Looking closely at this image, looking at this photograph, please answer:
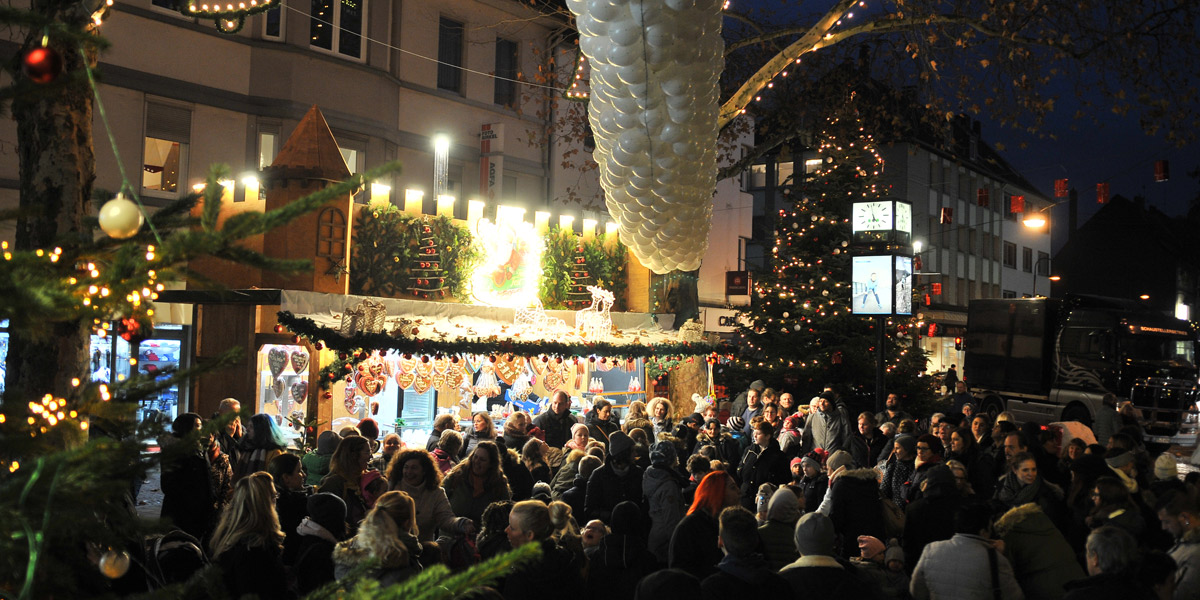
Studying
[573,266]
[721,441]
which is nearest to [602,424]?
[721,441]

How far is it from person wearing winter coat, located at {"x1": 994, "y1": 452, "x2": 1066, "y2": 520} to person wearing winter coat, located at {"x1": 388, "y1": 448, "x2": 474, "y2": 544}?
406cm

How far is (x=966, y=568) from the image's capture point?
4.76 m

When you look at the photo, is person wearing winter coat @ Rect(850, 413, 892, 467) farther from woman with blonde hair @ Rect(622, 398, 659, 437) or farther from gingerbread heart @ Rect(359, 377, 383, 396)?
gingerbread heart @ Rect(359, 377, 383, 396)

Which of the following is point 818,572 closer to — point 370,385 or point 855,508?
point 855,508

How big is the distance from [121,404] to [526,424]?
303 inches

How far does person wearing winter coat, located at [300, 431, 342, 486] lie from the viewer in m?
7.62

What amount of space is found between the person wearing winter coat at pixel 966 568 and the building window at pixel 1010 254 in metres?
49.0

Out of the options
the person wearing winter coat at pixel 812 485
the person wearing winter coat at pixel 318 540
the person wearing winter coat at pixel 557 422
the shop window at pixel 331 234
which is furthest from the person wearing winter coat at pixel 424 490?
the shop window at pixel 331 234

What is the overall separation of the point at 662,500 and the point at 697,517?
1588 millimetres

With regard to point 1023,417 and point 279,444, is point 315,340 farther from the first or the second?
point 1023,417

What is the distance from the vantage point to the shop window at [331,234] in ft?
39.4

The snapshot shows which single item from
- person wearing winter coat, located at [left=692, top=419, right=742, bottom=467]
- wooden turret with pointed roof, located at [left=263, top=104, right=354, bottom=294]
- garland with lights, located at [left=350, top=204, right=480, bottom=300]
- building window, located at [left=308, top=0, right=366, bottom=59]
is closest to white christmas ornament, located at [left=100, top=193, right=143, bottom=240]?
person wearing winter coat, located at [left=692, top=419, right=742, bottom=467]

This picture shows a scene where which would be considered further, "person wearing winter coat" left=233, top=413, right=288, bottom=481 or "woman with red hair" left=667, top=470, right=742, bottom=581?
"person wearing winter coat" left=233, top=413, right=288, bottom=481

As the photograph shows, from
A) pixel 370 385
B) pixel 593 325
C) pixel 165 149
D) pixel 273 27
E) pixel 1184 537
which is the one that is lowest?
pixel 1184 537
